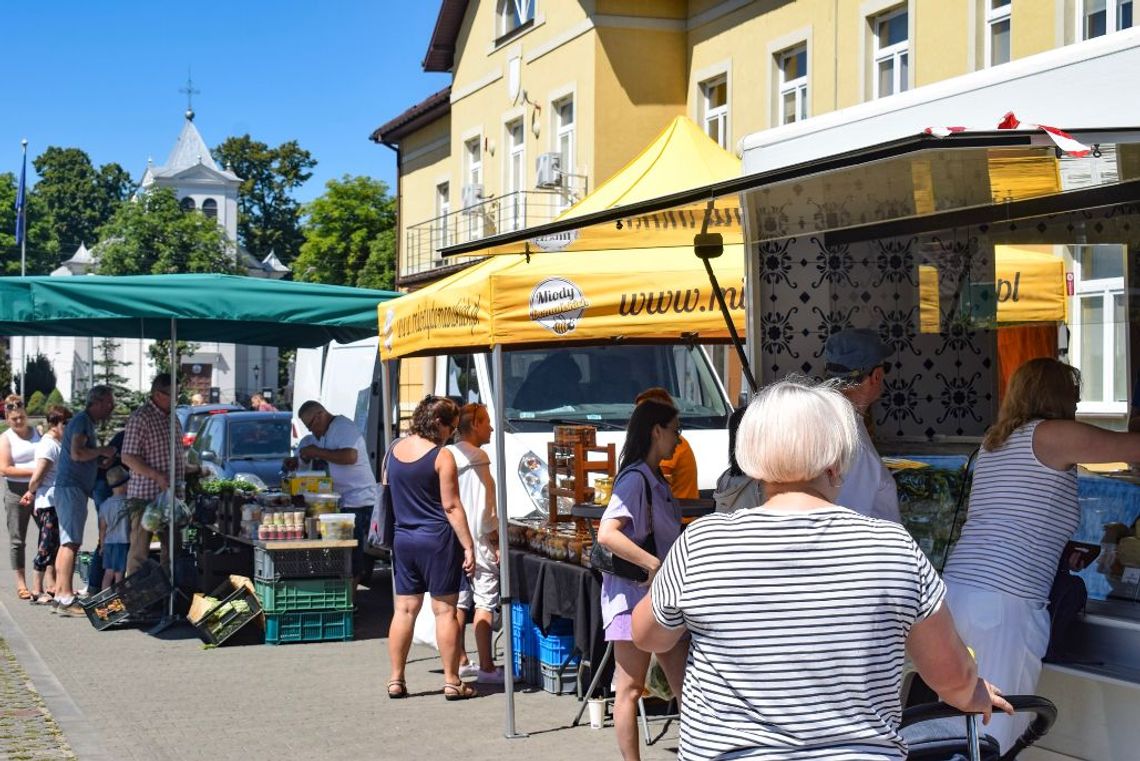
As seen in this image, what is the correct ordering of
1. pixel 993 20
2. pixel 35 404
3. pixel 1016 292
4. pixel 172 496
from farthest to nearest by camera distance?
pixel 35 404 → pixel 993 20 → pixel 172 496 → pixel 1016 292

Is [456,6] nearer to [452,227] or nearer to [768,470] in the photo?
[452,227]

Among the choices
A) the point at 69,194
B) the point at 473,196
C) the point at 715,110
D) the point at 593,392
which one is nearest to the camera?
the point at 593,392

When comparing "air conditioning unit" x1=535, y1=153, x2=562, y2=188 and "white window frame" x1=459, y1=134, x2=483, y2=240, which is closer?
"air conditioning unit" x1=535, y1=153, x2=562, y2=188

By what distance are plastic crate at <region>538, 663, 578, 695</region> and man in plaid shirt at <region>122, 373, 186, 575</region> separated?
4277 mm

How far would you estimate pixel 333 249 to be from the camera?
62219 millimetres

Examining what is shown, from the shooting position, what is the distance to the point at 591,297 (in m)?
7.92

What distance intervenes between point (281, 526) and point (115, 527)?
76.3 inches

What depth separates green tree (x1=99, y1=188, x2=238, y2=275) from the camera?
204 feet

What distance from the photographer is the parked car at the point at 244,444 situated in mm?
18641

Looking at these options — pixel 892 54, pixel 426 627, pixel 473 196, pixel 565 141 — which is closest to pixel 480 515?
pixel 426 627

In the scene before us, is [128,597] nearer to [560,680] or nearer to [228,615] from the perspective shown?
[228,615]

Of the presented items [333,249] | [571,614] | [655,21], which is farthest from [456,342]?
[333,249]

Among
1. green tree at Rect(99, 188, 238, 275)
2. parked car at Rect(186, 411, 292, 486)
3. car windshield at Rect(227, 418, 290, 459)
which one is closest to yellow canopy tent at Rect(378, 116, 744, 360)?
parked car at Rect(186, 411, 292, 486)

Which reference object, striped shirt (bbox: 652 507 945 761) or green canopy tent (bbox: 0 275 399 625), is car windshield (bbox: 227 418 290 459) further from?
Result: striped shirt (bbox: 652 507 945 761)
